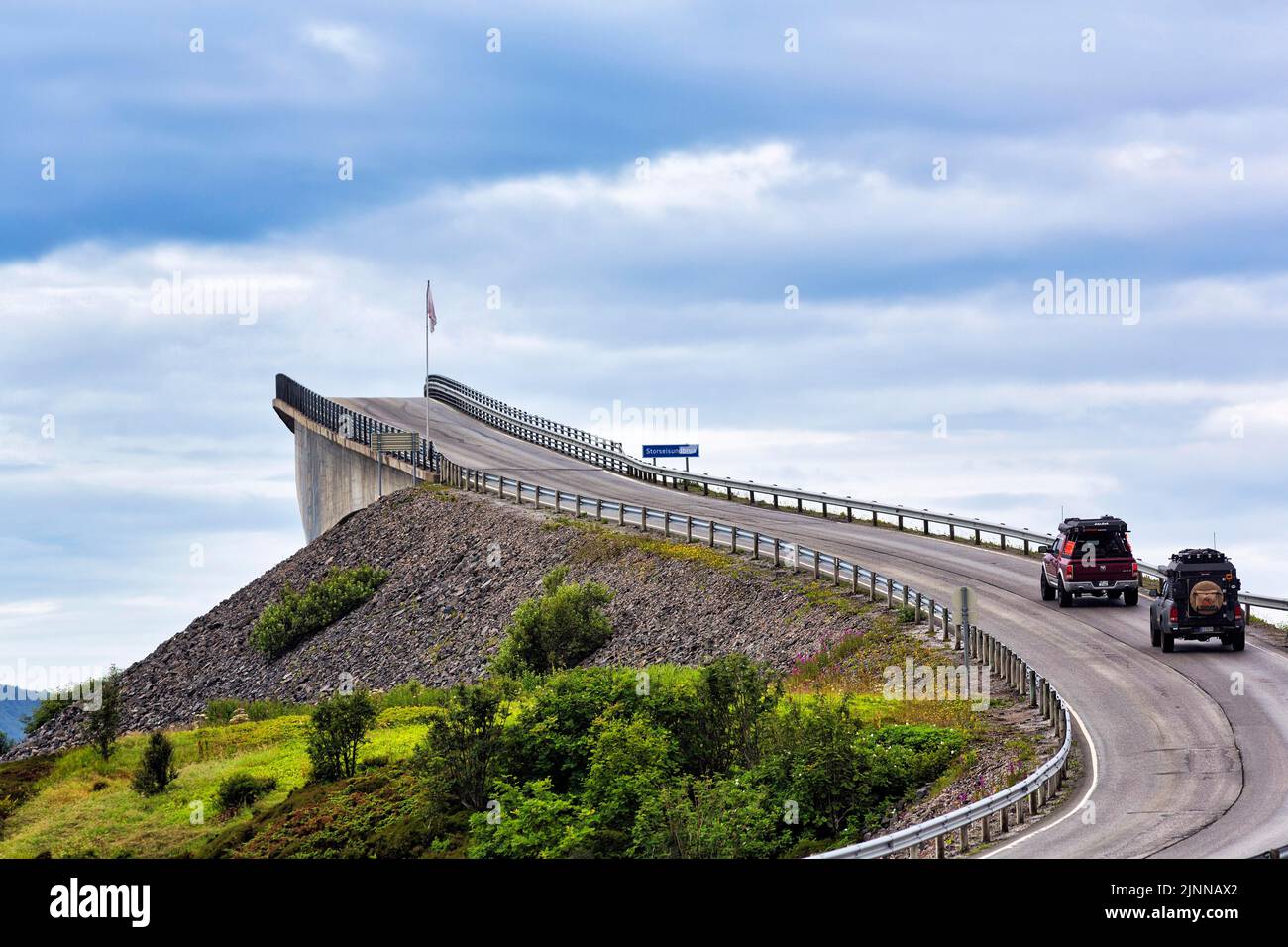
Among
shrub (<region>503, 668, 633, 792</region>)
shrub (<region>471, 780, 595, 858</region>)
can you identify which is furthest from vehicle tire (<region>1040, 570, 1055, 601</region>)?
shrub (<region>471, 780, 595, 858</region>)

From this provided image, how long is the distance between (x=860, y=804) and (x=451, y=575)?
135ft

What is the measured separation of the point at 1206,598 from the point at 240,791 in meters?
23.3

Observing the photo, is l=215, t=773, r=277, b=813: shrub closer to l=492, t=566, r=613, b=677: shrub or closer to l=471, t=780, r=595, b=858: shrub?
l=471, t=780, r=595, b=858: shrub

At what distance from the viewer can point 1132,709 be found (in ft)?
101

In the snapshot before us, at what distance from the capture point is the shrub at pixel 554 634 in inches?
1962

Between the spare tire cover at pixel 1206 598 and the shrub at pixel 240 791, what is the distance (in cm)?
2239

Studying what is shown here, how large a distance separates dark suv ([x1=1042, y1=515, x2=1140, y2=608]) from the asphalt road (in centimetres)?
66

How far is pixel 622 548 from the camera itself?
189ft

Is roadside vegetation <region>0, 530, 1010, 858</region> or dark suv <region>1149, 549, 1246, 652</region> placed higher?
dark suv <region>1149, 549, 1246, 652</region>

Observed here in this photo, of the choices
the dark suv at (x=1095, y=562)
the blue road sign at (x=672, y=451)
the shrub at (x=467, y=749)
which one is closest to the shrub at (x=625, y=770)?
the shrub at (x=467, y=749)

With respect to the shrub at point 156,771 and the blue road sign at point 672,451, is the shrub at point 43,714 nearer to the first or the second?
the shrub at point 156,771

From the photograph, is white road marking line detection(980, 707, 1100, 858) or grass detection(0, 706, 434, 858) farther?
grass detection(0, 706, 434, 858)

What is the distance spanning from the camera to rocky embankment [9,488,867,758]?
4778 cm
